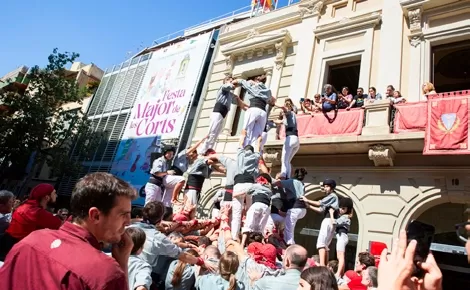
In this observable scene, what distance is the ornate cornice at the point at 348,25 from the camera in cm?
1127

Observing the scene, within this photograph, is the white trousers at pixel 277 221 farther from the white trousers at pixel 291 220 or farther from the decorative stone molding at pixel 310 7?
the decorative stone molding at pixel 310 7

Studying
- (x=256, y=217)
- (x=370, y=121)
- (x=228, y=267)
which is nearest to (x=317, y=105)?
(x=370, y=121)

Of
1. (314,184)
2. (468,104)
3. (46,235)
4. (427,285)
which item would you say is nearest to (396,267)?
(427,285)

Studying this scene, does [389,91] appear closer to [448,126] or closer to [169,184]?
[448,126]

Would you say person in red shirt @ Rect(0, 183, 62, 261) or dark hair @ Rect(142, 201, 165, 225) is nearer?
dark hair @ Rect(142, 201, 165, 225)

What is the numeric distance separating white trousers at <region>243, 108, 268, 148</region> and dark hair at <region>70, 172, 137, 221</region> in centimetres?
487

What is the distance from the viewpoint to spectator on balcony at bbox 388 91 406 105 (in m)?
8.95

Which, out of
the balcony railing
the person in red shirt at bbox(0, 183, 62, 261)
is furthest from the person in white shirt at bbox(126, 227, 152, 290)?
the balcony railing

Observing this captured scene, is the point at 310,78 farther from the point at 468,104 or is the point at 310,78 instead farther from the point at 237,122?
the point at 468,104

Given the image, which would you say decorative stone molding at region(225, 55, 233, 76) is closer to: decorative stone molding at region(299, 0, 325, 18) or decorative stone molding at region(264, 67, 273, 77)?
decorative stone molding at region(264, 67, 273, 77)

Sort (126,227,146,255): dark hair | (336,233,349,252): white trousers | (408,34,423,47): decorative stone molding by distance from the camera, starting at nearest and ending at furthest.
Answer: (126,227,146,255): dark hair, (336,233,349,252): white trousers, (408,34,423,47): decorative stone molding

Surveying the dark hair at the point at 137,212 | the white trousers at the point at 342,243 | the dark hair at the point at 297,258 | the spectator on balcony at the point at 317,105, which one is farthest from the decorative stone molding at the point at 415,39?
the dark hair at the point at 137,212

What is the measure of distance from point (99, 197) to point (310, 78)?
11.4 meters

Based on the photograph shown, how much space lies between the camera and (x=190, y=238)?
16.4ft
